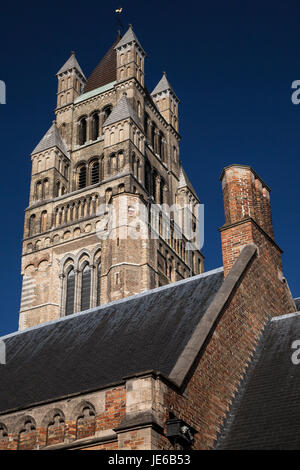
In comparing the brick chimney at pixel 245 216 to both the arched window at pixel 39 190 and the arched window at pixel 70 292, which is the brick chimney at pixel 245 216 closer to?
the arched window at pixel 70 292

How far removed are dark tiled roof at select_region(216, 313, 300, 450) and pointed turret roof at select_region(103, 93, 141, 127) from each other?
31.2 m

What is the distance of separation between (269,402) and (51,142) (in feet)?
120

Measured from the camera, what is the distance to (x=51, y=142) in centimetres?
4541

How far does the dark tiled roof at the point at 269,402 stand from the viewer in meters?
10.1

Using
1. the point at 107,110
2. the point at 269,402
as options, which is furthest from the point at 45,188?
the point at 269,402

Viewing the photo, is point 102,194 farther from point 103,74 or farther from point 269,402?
point 269,402

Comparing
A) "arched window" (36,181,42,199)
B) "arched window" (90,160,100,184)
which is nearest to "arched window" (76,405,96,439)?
"arched window" (36,181,42,199)

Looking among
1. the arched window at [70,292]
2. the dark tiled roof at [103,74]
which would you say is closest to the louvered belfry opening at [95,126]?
the dark tiled roof at [103,74]

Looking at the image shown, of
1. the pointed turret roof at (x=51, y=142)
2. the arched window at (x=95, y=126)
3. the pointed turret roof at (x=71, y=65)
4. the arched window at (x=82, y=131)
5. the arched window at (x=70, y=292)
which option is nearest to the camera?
the arched window at (x=70, y=292)

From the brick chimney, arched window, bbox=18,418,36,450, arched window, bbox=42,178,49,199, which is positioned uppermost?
arched window, bbox=42,178,49,199

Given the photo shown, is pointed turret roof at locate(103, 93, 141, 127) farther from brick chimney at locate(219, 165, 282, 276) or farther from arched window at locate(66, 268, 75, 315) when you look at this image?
brick chimney at locate(219, 165, 282, 276)

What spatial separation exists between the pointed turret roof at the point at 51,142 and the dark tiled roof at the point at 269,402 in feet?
112

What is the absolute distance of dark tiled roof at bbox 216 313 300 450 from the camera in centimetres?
1011
